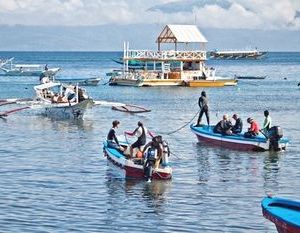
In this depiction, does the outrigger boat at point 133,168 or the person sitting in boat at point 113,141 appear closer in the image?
the outrigger boat at point 133,168

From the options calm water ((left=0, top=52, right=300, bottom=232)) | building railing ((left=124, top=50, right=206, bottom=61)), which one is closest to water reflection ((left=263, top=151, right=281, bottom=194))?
calm water ((left=0, top=52, right=300, bottom=232))

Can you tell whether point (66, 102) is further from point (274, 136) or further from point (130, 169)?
point (130, 169)

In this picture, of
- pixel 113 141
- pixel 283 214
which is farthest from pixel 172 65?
pixel 283 214

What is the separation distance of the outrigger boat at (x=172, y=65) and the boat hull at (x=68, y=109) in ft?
122

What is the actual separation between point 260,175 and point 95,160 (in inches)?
295

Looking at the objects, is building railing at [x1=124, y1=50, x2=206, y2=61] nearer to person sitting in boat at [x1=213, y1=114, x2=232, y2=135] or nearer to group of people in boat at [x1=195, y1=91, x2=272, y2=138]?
group of people in boat at [x1=195, y1=91, x2=272, y2=138]

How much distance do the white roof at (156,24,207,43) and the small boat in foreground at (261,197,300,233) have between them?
7333 centimetres

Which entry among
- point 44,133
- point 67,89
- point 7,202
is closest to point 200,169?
point 7,202

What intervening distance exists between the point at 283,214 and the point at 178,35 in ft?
246

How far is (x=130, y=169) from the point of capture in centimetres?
2823

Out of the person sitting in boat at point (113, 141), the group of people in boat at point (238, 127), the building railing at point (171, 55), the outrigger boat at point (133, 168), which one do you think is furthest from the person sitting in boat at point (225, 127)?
the building railing at point (171, 55)

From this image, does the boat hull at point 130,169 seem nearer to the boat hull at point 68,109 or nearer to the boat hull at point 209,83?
the boat hull at point 68,109

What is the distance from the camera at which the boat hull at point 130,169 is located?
27609 mm

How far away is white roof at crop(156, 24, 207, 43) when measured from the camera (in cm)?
9241
